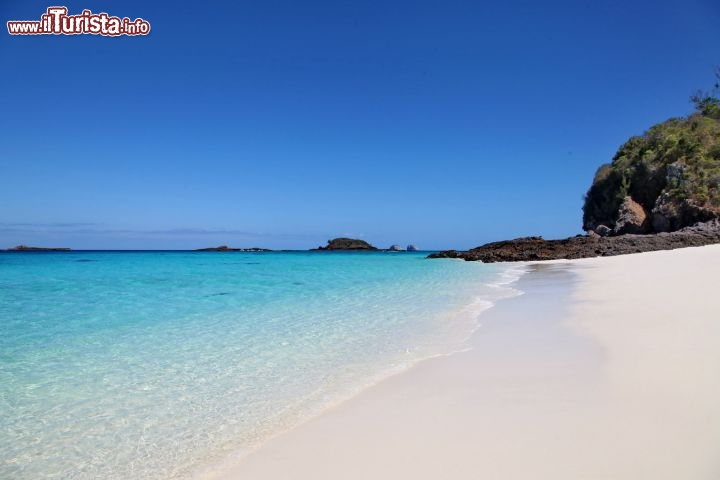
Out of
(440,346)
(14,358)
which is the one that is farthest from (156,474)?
(14,358)

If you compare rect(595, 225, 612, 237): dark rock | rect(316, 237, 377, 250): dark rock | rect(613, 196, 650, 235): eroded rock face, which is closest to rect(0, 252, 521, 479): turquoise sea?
rect(613, 196, 650, 235): eroded rock face

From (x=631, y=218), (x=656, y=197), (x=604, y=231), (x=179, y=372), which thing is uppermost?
(x=656, y=197)

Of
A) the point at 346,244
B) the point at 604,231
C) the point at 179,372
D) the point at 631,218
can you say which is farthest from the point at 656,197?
the point at 346,244

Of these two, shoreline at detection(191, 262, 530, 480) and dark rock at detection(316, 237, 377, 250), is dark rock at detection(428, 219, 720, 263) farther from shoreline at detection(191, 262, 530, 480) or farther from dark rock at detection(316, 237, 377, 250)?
dark rock at detection(316, 237, 377, 250)

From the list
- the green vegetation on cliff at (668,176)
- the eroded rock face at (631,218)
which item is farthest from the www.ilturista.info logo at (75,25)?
the eroded rock face at (631,218)

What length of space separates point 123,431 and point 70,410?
2.66 feet

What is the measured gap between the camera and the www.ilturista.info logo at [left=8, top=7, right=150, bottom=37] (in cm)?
1107

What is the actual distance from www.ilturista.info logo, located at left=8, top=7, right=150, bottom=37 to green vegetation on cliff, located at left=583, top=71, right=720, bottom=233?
38.5 meters

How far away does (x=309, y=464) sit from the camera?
8.14ft

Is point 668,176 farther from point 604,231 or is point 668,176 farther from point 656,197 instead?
point 604,231

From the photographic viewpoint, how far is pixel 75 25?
11.3 metres

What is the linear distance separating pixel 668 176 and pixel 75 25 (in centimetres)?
4238

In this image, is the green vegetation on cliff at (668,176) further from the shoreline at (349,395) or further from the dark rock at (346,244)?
the dark rock at (346,244)

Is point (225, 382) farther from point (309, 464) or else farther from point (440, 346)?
point (440, 346)
